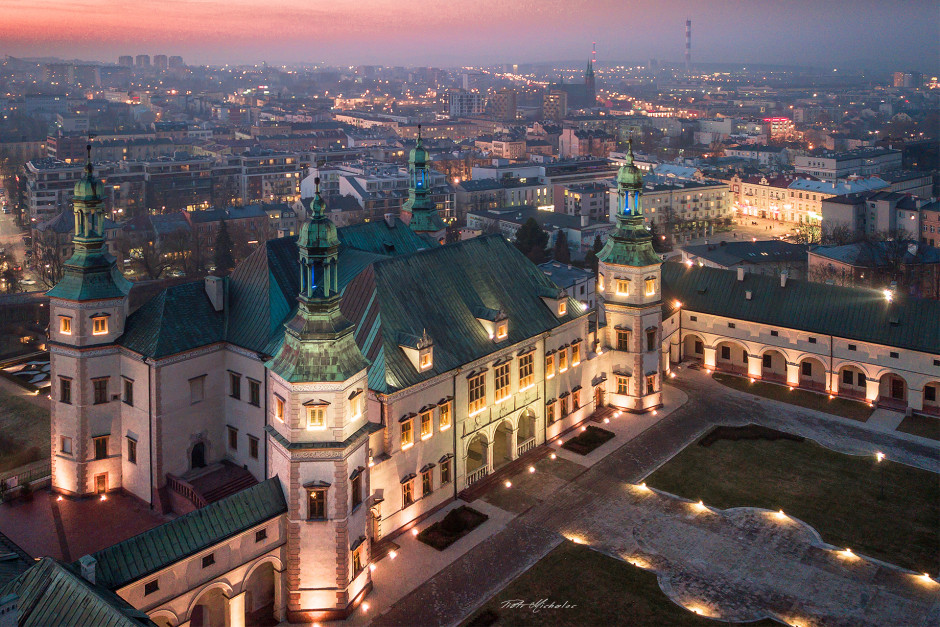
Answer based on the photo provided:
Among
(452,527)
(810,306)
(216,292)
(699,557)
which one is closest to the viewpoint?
(699,557)

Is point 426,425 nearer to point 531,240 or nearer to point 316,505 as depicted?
point 316,505

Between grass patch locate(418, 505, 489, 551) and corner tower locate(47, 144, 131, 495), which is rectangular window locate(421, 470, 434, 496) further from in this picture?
corner tower locate(47, 144, 131, 495)

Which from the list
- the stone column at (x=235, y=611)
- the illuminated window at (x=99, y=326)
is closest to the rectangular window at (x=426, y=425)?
the stone column at (x=235, y=611)

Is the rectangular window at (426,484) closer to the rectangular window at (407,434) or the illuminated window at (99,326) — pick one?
the rectangular window at (407,434)

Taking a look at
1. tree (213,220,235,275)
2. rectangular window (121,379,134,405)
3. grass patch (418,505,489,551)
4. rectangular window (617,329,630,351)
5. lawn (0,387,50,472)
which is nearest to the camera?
grass patch (418,505,489,551)

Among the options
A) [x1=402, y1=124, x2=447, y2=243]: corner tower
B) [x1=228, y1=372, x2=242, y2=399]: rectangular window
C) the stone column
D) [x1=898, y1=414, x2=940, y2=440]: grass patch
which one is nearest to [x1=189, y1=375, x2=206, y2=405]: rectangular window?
[x1=228, y1=372, x2=242, y2=399]: rectangular window

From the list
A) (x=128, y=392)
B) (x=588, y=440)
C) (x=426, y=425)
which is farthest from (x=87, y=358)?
(x=588, y=440)

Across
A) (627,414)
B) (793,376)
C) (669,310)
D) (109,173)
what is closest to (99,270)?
(627,414)
